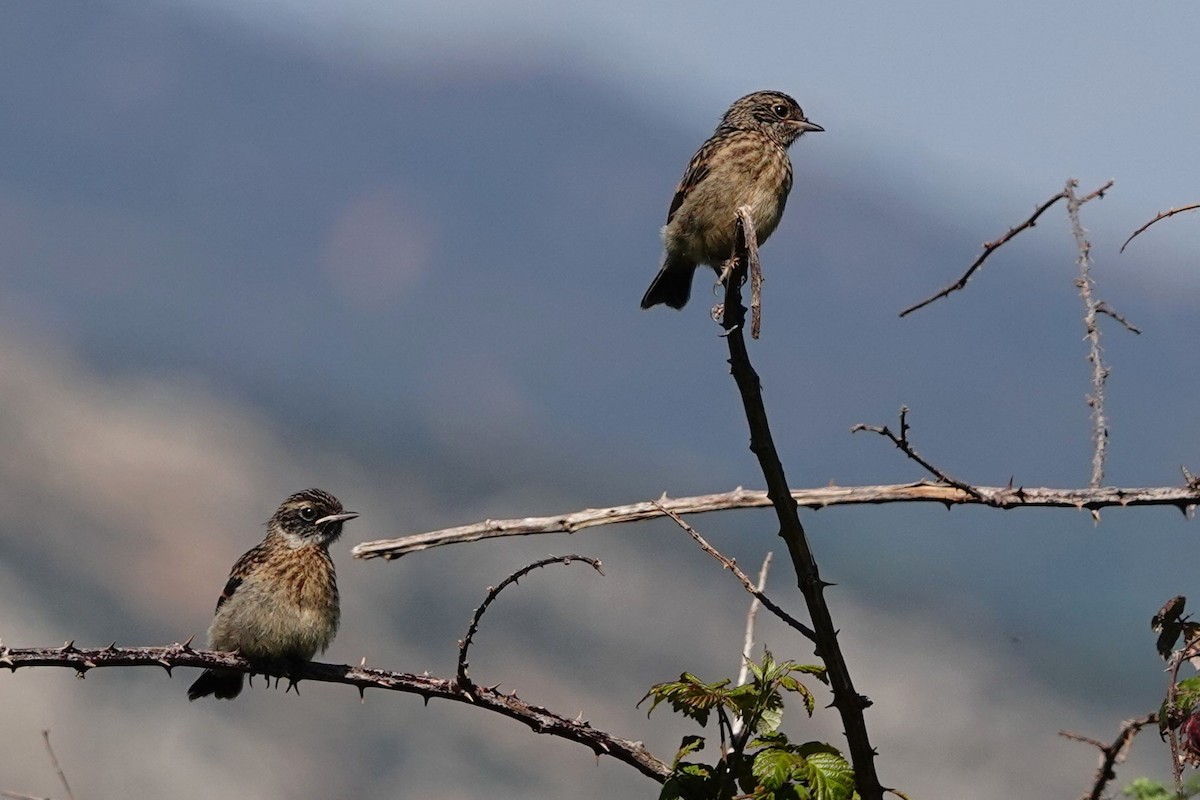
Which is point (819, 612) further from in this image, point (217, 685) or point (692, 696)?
point (217, 685)

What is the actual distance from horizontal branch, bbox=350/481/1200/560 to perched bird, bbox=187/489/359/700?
11.9 ft

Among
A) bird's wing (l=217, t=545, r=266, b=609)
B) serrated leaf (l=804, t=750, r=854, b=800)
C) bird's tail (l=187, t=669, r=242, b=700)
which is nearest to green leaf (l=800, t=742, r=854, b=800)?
serrated leaf (l=804, t=750, r=854, b=800)

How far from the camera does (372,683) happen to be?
4.35 metres

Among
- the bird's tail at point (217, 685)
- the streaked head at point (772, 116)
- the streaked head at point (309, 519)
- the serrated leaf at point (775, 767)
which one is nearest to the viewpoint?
the serrated leaf at point (775, 767)

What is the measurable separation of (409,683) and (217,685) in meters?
3.97

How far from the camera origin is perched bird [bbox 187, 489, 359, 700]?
23.9ft

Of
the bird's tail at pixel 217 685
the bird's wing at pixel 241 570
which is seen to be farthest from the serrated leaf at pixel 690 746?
the bird's wing at pixel 241 570

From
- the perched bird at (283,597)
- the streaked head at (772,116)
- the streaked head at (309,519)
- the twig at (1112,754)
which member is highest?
the streaked head at (772,116)

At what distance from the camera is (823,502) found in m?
3.64

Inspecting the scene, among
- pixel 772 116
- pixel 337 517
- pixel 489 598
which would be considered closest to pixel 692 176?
pixel 772 116

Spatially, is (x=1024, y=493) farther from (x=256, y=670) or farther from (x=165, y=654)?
(x=256, y=670)

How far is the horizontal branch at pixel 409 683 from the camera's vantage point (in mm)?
3598

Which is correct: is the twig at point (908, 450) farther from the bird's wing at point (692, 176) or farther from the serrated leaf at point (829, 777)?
the bird's wing at point (692, 176)

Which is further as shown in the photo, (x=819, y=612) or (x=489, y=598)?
(x=489, y=598)
